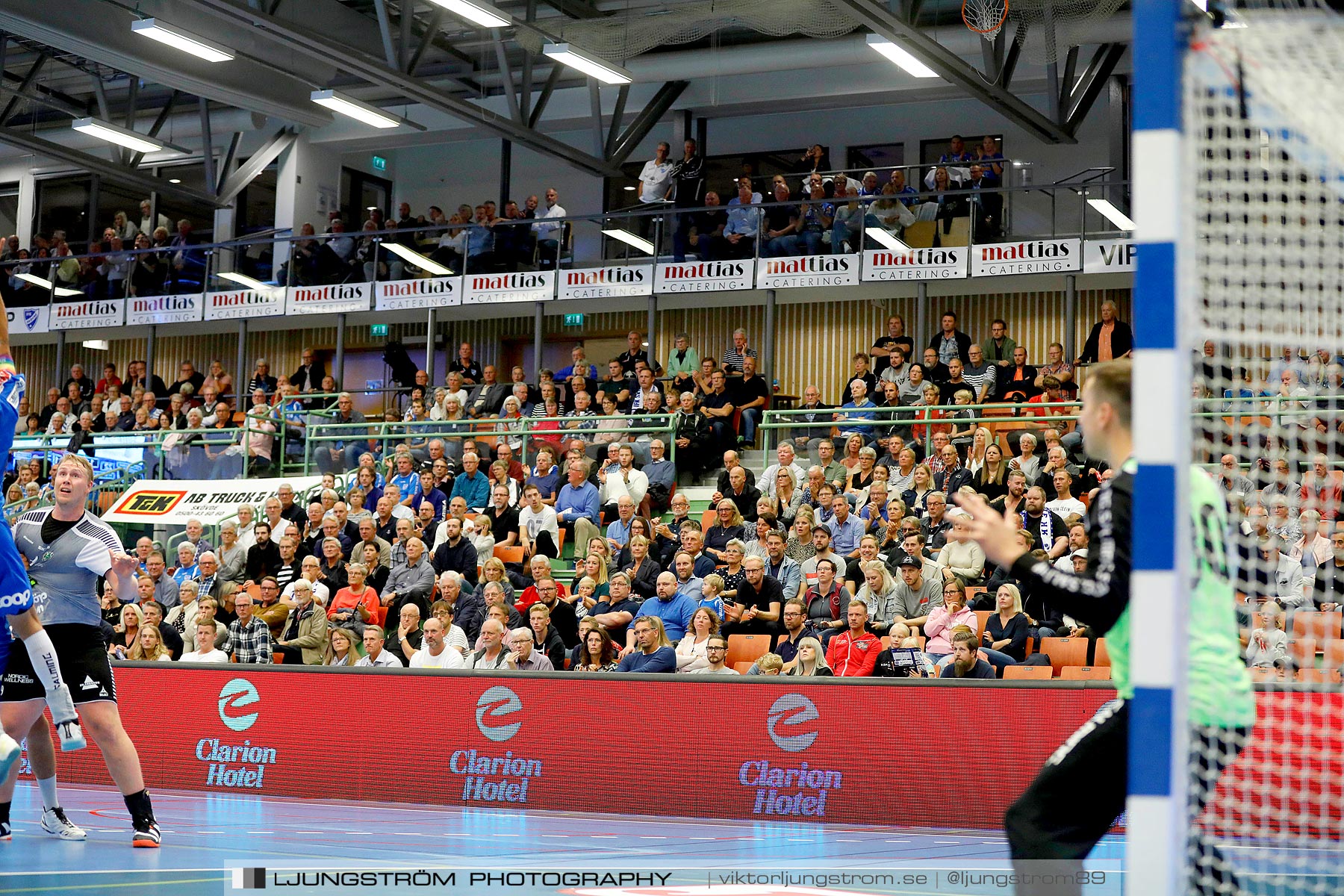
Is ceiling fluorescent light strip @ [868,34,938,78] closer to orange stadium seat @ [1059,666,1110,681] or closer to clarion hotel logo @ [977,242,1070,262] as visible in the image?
clarion hotel logo @ [977,242,1070,262]

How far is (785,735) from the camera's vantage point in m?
10.5

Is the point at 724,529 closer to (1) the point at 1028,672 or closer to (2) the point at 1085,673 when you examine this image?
(1) the point at 1028,672

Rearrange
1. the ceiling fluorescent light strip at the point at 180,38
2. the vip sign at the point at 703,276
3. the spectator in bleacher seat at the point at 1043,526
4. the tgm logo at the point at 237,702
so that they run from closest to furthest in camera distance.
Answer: the tgm logo at the point at 237,702, the spectator in bleacher seat at the point at 1043,526, the ceiling fluorescent light strip at the point at 180,38, the vip sign at the point at 703,276

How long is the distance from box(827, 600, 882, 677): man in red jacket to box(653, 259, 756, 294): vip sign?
11674 mm

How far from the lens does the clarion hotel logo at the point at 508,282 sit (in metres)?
24.6

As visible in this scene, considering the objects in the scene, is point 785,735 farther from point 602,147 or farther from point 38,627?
point 602,147

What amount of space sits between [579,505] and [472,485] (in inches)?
70.1

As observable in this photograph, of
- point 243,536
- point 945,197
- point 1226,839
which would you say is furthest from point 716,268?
point 1226,839

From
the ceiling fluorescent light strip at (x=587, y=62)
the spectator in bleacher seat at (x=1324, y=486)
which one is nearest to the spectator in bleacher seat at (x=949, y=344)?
the ceiling fluorescent light strip at (x=587, y=62)

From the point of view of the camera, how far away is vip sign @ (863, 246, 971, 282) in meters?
22.1

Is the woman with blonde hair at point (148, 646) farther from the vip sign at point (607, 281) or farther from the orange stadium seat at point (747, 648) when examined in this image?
the vip sign at point (607, 281)

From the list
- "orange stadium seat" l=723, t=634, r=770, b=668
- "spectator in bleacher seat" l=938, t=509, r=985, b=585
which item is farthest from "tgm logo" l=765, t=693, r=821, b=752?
"spectator in bleacher seat" l=938, t=509, r=985, b=585

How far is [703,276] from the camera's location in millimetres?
23531

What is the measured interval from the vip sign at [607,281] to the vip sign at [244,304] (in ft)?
18.9
